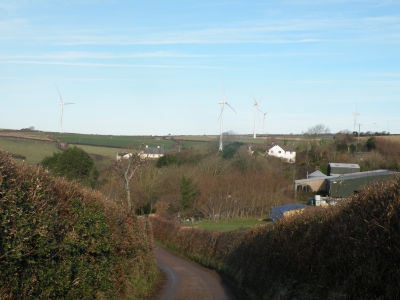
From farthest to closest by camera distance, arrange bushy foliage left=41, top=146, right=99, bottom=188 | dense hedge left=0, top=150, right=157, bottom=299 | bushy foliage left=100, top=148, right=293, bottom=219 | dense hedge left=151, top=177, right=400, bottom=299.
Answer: bushy foliage left=100, top=148, right=293, bottom=219
bushy foliage left=41, top=146, right=99, bottom=188
dense hedge left=151, top=177, right=400, bottom=299
dense hedge left=0, top=150, right=157, bottom=299

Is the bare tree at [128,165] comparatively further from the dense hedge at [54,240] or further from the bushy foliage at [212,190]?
the dense hedge at [54,240]

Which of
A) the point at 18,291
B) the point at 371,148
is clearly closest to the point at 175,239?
the point at 18,291

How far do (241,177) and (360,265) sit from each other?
169 ft

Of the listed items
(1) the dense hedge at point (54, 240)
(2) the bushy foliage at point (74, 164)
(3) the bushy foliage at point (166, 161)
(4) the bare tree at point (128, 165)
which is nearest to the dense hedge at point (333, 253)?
(1) the dense hedge at point (54, 240)

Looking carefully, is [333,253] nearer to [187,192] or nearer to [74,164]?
[74,164]

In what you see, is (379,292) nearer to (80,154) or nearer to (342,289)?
(342,289)

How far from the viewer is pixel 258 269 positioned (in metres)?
17.9

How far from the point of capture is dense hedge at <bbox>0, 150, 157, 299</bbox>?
23.2ft

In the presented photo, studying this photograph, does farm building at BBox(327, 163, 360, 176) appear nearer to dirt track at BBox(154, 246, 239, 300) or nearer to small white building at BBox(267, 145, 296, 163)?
small white building at BBox(267, 145, 296, 163)

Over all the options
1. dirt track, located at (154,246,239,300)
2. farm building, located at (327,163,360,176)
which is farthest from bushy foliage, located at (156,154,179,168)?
dirt track, located at (154,246,239,300)

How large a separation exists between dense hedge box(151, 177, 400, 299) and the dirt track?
3.61ft

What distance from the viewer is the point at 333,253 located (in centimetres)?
1080

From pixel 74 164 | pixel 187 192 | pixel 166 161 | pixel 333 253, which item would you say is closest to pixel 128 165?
pixel 74 164

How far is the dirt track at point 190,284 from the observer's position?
17.7 meters
